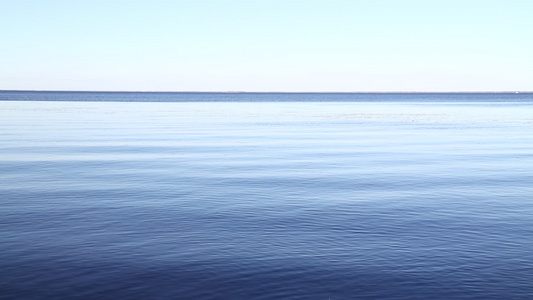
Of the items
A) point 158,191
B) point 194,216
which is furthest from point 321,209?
point 158,191

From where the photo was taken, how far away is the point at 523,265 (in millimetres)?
12406

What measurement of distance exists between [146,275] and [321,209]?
7304mm

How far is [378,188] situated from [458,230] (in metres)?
6.22

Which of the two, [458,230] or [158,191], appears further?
[158,191]

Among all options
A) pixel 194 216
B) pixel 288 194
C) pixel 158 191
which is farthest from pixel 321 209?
pixel 158 191

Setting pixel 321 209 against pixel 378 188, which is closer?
pixel 321 209

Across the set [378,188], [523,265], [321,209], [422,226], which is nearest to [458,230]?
[422,226]

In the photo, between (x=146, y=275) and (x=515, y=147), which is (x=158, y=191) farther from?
(x=515, y=147)

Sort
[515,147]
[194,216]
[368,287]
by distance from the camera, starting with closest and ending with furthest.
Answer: [368,287] < [194,216] < [515,147]

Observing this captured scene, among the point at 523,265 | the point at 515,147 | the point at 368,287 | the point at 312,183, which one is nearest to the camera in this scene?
the point at 368,287

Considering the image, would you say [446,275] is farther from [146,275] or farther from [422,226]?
[146,275]

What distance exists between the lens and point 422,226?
15680 mm

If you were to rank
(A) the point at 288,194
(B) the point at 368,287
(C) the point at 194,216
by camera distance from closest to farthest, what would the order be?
(B) the point at 368,287, (C) the point at 194,216, (A) the point at 288,194

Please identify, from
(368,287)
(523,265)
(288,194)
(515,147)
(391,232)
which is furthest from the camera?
(515,147)
